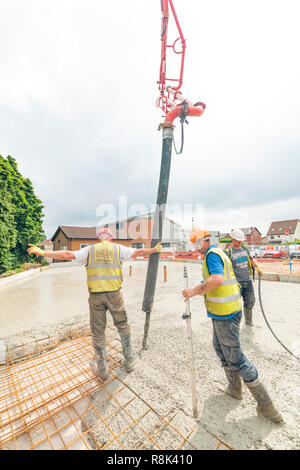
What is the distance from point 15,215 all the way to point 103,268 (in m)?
18.2

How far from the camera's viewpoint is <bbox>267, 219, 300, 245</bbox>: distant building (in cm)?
4884

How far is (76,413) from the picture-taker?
2.14 meters

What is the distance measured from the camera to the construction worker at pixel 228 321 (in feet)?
6.29

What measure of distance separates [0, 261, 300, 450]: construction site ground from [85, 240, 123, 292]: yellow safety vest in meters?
1.26

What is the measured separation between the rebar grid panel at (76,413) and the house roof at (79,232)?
29.3 metres

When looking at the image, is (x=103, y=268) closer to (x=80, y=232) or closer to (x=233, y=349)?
(x=233, y=349)

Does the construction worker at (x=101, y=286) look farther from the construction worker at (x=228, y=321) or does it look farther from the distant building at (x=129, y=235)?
the distant building at (x=129, y=235)

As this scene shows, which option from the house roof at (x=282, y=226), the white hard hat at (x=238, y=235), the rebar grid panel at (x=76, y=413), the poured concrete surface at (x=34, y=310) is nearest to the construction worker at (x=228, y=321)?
the rebar grid panel at (x=76, y=413)

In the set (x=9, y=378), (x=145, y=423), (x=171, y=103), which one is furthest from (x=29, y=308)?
(x=171, y=103)

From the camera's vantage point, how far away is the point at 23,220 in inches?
699

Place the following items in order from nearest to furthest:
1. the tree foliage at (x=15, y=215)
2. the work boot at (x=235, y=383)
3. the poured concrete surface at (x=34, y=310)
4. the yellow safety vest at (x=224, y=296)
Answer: the yellow safety vest at (x=224, y=296)
the work boot at (x=235, y=383)
the poured concrete surface at (x=34, y=310)
the tree foliage at (x=15, y=215)

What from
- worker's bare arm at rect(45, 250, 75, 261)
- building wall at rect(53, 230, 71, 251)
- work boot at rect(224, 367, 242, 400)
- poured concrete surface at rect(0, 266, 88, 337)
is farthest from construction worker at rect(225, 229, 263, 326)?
building wall at rect(53, 230, 71, 251)

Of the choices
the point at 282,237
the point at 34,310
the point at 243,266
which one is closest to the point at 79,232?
the point at 34,310
